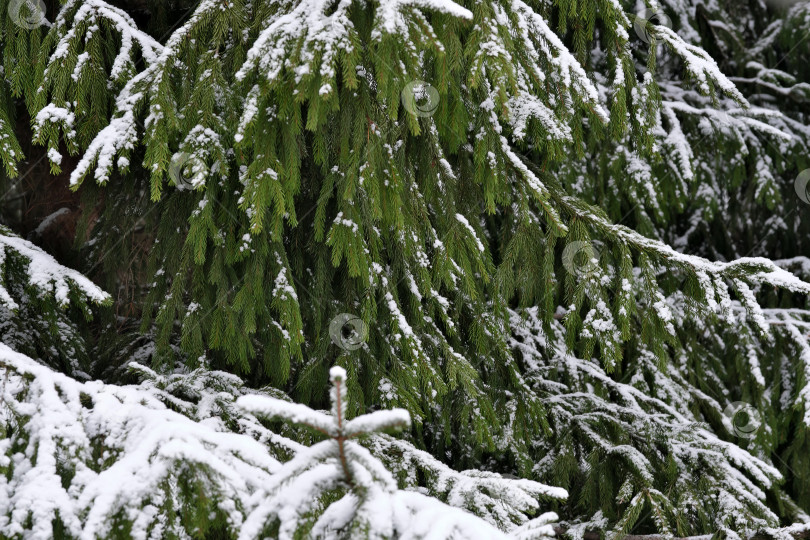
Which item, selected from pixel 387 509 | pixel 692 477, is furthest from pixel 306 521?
pixel 692 477

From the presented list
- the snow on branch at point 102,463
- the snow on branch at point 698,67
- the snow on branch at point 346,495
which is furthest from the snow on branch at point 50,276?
the snow on branch at point 698,67

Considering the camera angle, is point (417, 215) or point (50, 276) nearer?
point (50, 276)

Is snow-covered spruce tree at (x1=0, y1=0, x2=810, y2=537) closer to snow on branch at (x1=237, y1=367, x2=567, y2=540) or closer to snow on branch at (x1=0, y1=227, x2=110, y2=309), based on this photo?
snow on branch at (x1=0, y1=227, x2=110, y2=309)

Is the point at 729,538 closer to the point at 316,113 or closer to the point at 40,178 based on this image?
the point at 316,113

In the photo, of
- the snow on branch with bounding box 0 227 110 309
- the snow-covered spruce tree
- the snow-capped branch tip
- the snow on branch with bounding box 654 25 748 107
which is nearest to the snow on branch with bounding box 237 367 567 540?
the snow-capped branch tip

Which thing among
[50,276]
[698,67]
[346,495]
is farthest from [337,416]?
[698,67]

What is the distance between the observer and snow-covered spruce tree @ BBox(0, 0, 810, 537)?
218cm

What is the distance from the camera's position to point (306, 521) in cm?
133

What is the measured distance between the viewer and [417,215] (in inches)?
108

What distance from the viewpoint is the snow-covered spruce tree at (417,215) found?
2184 millimetres

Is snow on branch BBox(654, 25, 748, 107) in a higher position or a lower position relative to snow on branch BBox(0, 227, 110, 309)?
higher

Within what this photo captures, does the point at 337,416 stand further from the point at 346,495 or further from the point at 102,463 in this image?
the point at 102,463

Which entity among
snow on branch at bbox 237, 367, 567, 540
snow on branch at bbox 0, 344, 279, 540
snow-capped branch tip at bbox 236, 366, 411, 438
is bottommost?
snow on branch at bbox 0, 344, 279, 540

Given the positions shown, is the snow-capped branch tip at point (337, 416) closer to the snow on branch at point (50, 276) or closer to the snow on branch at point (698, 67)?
the snow on branch at point (50, 276)
